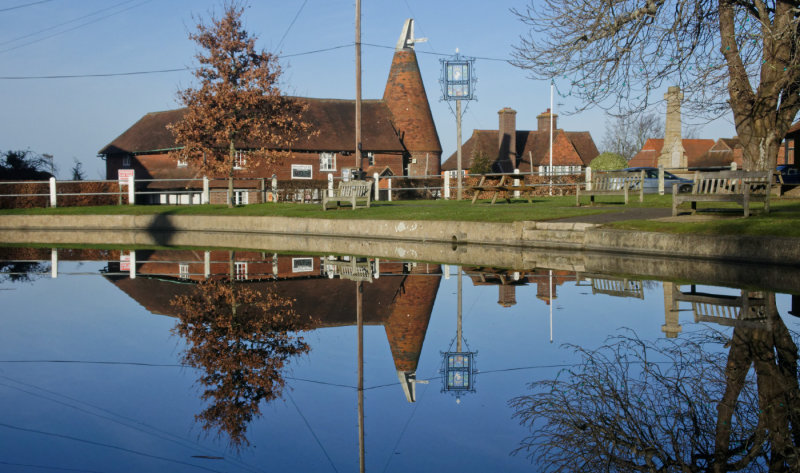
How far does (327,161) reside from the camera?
1800 inches

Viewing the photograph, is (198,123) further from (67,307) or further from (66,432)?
(66,432)

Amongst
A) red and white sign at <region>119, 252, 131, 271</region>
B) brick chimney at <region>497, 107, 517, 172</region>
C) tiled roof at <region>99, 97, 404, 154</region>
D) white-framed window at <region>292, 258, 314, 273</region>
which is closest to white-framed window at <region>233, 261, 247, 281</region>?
white-framed window at <region>292, 258, 314, 273</region>

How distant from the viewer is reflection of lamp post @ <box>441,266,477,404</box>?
4613 millimetres

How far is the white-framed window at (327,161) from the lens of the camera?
4553 cm

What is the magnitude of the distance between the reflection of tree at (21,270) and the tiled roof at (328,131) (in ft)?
102

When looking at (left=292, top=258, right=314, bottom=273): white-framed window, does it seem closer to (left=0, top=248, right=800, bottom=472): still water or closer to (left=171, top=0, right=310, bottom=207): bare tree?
(left=0, top=248, right=800, bottom=472): still water

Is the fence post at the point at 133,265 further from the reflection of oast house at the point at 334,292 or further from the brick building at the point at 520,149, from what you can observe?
the brick building at the point at 520,149

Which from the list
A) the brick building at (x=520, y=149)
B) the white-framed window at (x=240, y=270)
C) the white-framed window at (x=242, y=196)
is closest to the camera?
the white-framed window at (x=240, y=270)

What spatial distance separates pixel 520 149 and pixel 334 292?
5284 centimetres

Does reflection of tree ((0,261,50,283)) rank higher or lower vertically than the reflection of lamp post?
higher

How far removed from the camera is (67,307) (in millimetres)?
8133

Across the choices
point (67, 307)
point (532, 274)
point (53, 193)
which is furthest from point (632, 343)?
point (53, 193)

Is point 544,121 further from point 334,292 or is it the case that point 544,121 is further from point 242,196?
point 334,292

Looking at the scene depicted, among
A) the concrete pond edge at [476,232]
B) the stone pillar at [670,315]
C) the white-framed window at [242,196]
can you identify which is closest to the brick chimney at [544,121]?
the white-framed window at [242,196]
